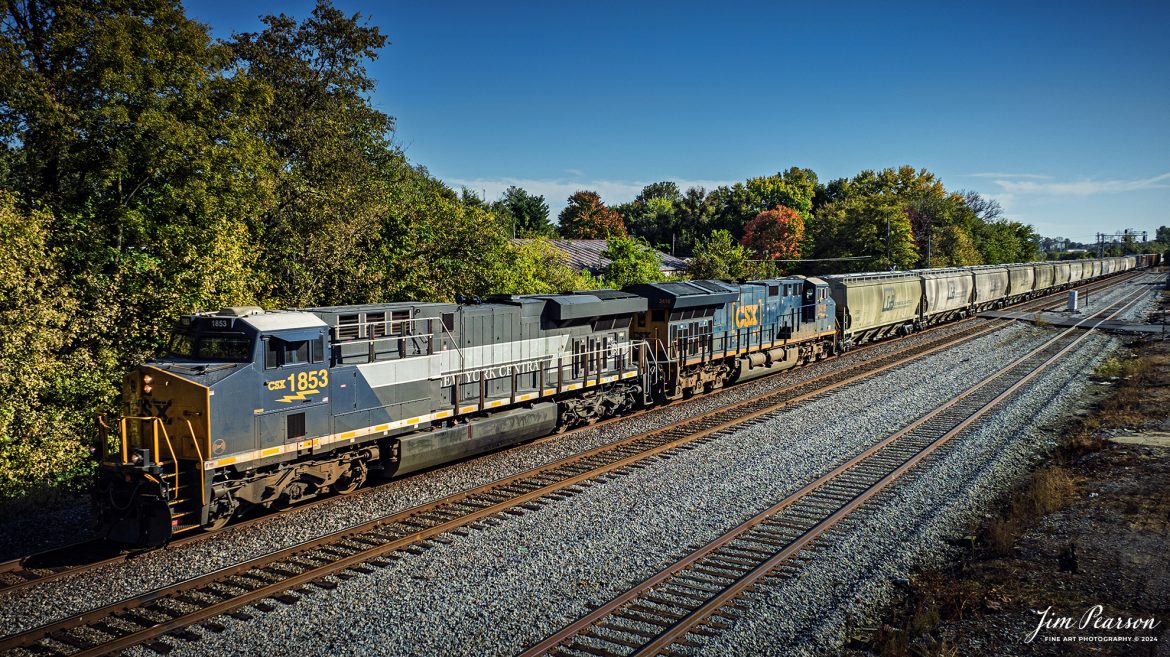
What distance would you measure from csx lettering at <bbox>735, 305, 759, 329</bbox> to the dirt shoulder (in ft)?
31.7

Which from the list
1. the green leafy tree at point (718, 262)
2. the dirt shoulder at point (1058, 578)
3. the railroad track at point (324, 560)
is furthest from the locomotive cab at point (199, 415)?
the green leafy tree at point (718, 262)

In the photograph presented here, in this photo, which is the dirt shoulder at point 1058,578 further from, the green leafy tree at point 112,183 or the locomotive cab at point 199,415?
the green leafy tree at point 112,183

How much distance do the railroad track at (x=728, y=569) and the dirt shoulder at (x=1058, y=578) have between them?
4.94 feet

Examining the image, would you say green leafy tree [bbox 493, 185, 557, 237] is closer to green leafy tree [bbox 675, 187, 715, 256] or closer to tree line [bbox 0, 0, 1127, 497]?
green leafy tree [bbox 675, 187, 715, 256]

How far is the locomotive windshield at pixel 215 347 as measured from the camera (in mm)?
10062

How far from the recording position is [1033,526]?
33.4 ft

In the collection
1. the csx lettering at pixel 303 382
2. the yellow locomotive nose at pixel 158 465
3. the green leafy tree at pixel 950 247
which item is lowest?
the yellow locomotive nose at pixel 158 465

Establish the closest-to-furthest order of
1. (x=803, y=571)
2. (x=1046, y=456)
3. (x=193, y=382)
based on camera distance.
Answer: (x=803, y=571)
(x=193, y=382)
(x=1046, y=456)

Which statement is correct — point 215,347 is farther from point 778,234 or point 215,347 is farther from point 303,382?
point 778,234

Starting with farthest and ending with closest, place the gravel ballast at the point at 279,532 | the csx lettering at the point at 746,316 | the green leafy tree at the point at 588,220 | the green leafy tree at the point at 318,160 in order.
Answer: the green leafy tree at the point at 588,220 < the csx lettering at the point at 746,316 < the green leafy tree at the point at 318,160 < the gravel ballast at the point at 279,532

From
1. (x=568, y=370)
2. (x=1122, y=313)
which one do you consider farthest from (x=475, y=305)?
(x=1122, y=313)

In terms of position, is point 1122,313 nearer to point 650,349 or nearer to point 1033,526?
point 650,349

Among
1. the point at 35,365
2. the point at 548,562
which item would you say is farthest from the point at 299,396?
the point at 35,365

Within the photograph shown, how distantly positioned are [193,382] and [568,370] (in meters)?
8.34
